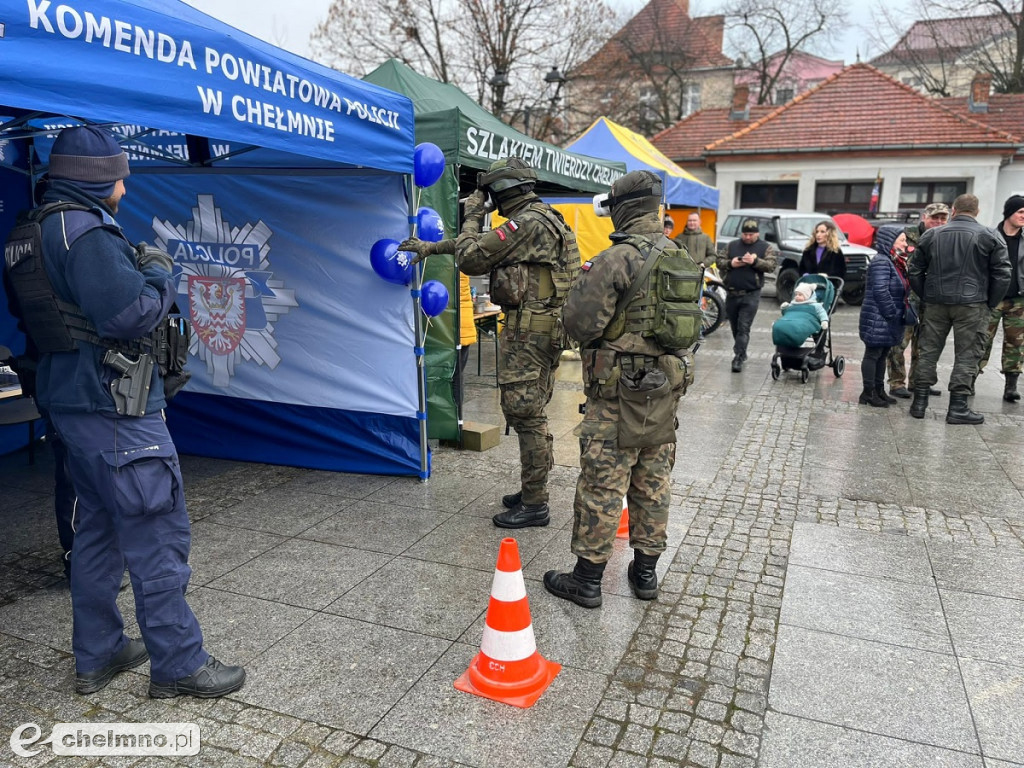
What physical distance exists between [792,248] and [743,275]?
342 inches

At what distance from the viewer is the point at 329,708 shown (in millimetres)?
2773

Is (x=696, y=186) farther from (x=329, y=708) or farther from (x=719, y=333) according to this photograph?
(x=329, y=708)

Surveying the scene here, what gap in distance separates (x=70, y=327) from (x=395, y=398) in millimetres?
2703

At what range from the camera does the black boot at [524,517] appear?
445 centimetres

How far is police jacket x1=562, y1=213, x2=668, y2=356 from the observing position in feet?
10.6

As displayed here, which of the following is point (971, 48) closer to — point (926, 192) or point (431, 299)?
point (926, 192)

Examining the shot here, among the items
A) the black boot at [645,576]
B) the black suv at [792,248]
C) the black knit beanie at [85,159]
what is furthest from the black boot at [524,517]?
the black suv at [792,248]

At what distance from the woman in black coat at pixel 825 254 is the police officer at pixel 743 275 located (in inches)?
19.7

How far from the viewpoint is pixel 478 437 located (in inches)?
237

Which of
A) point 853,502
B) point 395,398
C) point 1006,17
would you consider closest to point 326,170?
point 395,398

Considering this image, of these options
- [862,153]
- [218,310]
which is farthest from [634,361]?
[862,153]

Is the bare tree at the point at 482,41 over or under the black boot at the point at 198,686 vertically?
over

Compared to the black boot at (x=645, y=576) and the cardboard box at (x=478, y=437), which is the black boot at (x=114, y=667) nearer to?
the black boot at (x=645, y=576)

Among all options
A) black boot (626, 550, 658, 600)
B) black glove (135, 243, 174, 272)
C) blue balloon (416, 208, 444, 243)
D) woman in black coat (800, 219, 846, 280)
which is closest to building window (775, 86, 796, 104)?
woman in black coat (800, 219, 846, 280)
